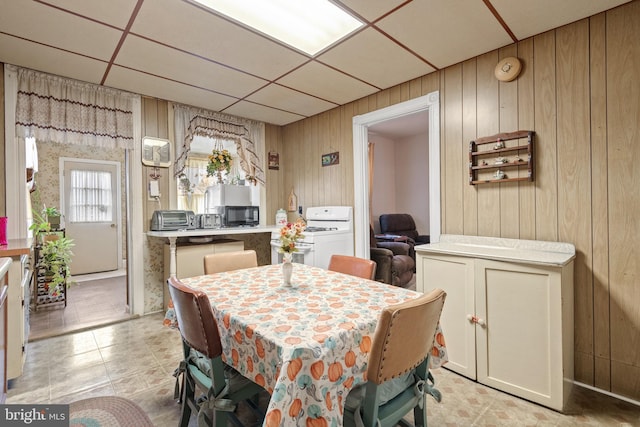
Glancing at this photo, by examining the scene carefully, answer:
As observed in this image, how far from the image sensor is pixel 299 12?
6.68ft

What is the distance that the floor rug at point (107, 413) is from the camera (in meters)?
1.65

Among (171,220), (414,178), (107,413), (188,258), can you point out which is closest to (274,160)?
(171,220)

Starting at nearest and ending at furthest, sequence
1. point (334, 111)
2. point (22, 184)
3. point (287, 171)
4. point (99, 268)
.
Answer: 1. point (22, 184)
2. point (334, 111)
3. point (287, 171)
4. point (99, 268)

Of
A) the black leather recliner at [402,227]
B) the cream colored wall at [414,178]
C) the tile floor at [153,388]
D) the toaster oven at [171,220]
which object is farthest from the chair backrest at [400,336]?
the cream colored wall at [414,178]

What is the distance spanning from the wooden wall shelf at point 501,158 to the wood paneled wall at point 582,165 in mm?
63

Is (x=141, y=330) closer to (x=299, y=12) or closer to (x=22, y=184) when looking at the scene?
(x=22, y=184)

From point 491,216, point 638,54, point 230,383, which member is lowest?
point 230,383

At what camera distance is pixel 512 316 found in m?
1.86

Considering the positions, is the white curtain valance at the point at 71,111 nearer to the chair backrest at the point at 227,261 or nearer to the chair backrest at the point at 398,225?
the chair backrest at the point at 227,261

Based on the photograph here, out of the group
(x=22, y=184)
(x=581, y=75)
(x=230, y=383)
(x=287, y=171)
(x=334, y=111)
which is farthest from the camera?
(x=287, y=171)

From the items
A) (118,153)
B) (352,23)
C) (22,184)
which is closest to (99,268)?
(118,153)

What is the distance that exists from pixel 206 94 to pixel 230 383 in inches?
114

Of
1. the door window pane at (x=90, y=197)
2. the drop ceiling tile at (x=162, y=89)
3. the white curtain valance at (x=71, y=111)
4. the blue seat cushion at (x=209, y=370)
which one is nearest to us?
the blue seat cushion at (x=209, y=370)

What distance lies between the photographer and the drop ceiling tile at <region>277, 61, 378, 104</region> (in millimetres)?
2730
